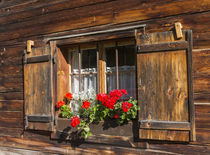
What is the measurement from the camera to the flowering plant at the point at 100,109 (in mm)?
2693

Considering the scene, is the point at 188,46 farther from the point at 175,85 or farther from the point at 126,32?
the point at 126,32

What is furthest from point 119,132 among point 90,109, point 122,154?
point 90,109

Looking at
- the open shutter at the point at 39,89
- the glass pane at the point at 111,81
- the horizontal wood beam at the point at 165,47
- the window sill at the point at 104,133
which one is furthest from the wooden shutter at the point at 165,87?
the open shutter at the point at 39,89

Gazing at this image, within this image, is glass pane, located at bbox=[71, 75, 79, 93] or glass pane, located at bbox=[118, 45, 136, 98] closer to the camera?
glass pane, located at bbox=[118, 45, 136, 98]

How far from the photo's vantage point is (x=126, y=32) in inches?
114

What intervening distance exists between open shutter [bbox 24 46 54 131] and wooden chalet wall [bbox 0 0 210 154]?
0.84ft

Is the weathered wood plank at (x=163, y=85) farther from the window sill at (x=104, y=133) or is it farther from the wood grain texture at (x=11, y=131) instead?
the wood grain texture at (x=11, y=131)

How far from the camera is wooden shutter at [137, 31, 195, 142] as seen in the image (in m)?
2.44

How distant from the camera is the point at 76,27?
3271 mm

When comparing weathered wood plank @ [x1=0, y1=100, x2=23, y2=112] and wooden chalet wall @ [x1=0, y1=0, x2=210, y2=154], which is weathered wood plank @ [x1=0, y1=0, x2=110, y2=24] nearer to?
wooden chalet wall @ [x1=0, y1=0, x2=210, y2=154]

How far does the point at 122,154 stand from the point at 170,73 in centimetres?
133

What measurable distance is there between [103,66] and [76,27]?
78 centimetres

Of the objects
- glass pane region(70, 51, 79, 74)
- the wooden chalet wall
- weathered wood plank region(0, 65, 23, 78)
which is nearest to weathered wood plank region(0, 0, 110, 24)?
the wooden chalet wall

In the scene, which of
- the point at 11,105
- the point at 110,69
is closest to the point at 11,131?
the point at 11,105
